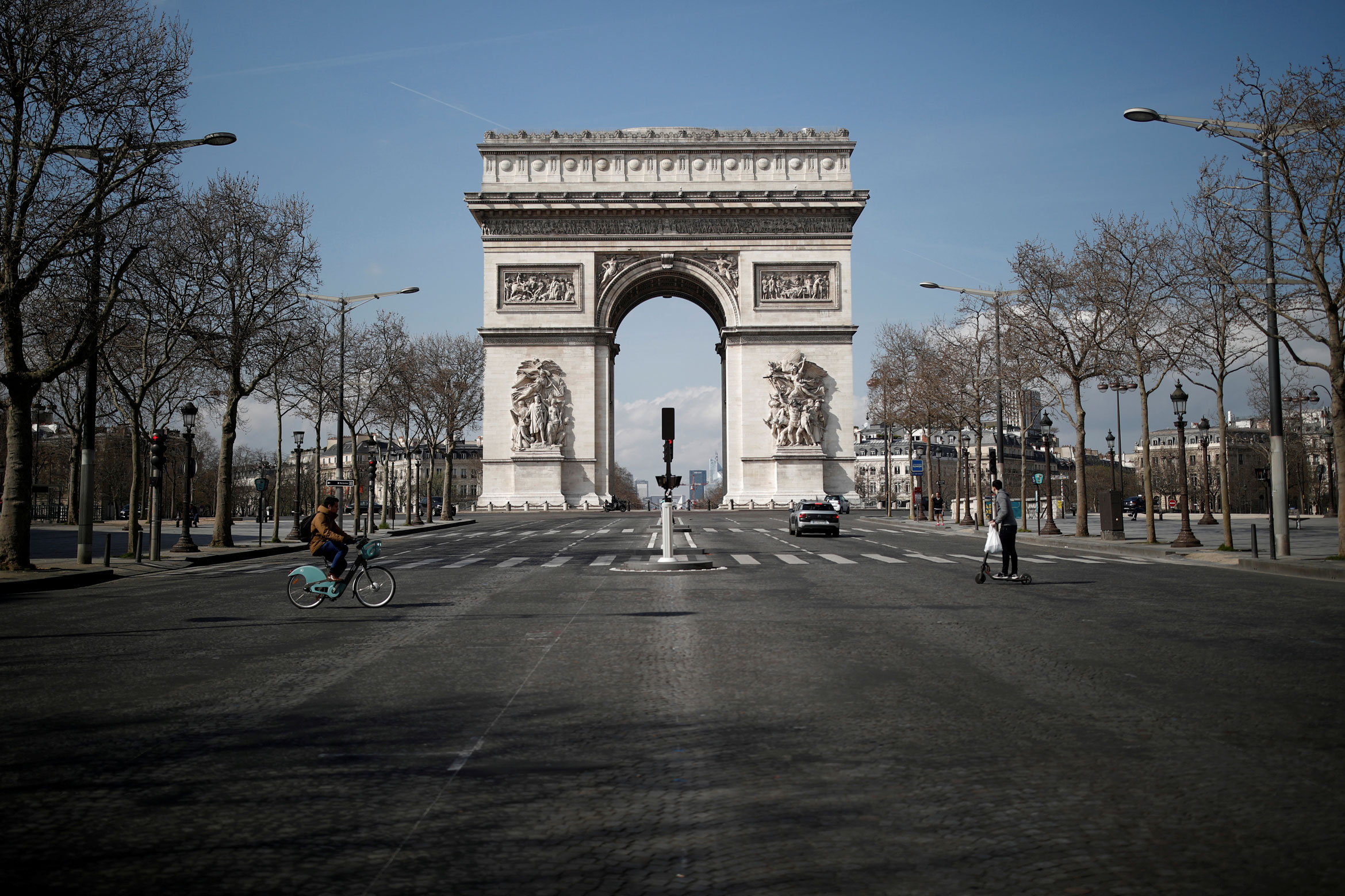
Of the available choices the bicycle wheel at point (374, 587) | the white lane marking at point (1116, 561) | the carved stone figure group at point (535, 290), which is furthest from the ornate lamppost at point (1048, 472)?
the carved stone figure group at point (535, 290)

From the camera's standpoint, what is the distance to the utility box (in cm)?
3284

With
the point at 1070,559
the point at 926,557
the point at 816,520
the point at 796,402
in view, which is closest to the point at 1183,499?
the point at 1070,559

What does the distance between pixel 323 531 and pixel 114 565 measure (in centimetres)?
1336

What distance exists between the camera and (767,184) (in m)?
65.1

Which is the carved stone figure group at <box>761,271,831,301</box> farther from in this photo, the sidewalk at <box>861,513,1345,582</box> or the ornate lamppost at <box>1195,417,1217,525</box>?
the ornate lamppost at <box>1195,417,1217,525</box>

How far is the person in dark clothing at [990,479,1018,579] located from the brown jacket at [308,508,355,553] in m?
10.1

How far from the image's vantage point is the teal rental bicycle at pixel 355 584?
1454cm

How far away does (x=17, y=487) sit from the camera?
20.8 meters

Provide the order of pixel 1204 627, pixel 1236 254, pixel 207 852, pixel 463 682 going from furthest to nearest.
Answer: pixel 1236 254, pixel 1204 627, pixel 463 682, pixel 207 852

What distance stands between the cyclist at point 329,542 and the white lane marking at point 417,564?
25.6ft

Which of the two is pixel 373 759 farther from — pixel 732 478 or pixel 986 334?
pixel 732 478

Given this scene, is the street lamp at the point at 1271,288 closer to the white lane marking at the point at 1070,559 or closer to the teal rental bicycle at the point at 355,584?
the white lane marking at the point at 1070,559

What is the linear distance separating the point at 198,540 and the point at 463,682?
37.1m

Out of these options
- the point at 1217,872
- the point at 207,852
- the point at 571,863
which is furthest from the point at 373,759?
the point at 1217,872
